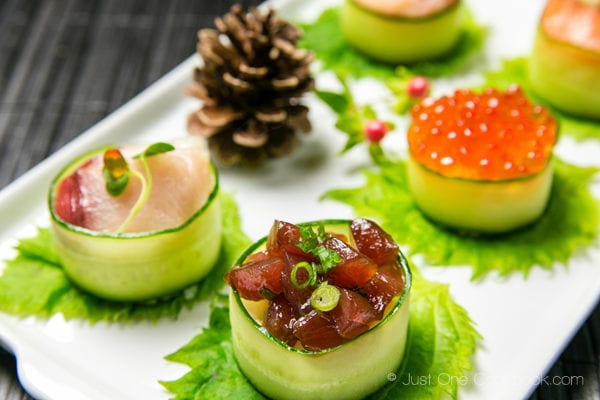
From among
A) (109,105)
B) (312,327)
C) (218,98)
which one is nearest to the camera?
(312,327)

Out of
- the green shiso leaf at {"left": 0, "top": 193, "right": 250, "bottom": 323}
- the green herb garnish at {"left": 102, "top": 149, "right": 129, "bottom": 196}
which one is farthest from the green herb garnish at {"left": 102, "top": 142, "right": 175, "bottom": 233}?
the green shiso leaf at {"left": 0, "top": 193, "right": 250, "bottom": 323}

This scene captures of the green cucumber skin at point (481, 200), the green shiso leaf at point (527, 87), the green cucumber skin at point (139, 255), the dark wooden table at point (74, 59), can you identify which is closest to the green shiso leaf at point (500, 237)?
the green cucumber skin at point (481, 200)

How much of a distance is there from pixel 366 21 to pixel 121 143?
4.26 feet

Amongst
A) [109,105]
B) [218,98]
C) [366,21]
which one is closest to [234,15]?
[218,98]

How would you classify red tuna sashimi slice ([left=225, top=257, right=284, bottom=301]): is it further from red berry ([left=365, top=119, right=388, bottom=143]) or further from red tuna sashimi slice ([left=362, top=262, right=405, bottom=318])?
red berry ([left=365, top=119, right=388, bottom=143])

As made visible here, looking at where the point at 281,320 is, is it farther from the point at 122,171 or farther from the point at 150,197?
the point at 122,171

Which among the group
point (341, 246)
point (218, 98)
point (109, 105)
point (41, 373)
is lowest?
point (109, 105)

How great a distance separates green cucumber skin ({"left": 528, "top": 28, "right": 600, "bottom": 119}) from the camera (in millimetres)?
3586

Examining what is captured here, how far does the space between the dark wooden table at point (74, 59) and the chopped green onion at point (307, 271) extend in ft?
6.36

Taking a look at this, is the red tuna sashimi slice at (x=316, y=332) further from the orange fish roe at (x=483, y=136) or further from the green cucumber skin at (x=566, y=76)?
the green cucumber skin at (x=566, y=76)

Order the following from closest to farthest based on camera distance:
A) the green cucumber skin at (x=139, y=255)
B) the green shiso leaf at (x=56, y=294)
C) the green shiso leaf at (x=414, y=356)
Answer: the green shiso leaf at (x=414, y=356) < the green cucumber skin at (x=139, y=255) < the green shiso leaf at (x=56, y=294)

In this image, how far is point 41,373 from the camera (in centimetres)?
265

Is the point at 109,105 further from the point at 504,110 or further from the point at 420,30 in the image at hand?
the point at 504,110

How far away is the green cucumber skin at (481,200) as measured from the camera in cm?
306
